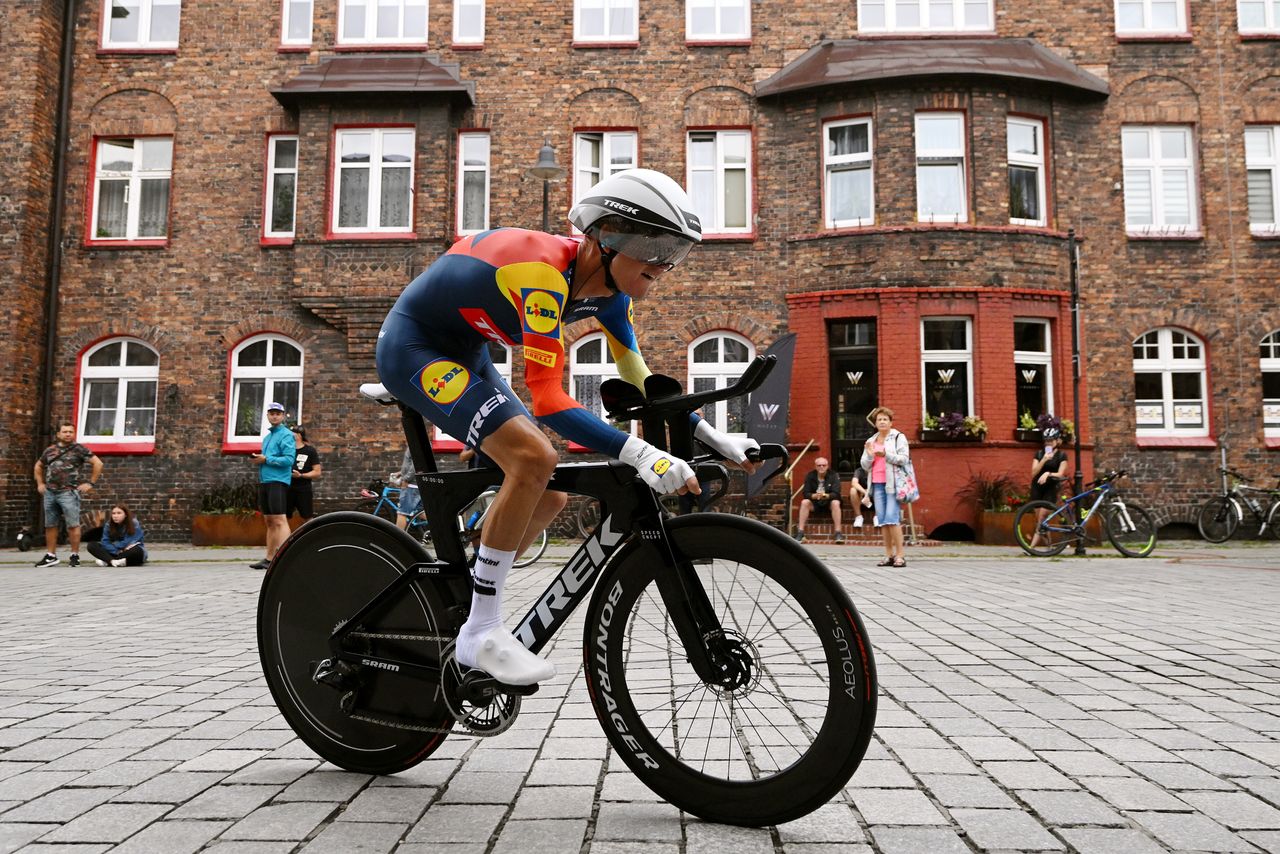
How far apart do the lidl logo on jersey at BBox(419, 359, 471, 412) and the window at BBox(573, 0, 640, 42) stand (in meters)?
18.3

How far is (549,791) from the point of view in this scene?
2.95 metres

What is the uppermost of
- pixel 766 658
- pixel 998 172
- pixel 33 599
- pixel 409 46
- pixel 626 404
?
pixel 409 46

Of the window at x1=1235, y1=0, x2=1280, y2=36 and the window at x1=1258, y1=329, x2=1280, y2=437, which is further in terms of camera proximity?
the window at x1=1235, y1=0, x2=1280, y2=36

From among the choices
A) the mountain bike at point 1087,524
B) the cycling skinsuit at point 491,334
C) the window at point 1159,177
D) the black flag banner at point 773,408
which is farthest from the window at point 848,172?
the cycling skinsuit at point 491,334

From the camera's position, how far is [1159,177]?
19.3 meters

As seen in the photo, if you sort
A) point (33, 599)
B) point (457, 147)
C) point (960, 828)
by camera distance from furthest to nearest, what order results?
point (457, 147), point (33, 599), point (960, 828)

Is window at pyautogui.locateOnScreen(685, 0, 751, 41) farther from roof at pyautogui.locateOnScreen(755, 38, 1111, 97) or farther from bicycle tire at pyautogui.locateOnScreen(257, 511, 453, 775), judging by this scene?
bicycle tire at pyautogui.locateOnScreen(257, 511, 453, 775)

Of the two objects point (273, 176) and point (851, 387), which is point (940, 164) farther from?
point (273, 176)

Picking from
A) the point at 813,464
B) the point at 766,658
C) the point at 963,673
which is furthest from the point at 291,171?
the point at 766,658

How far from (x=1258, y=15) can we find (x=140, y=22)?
875 inches

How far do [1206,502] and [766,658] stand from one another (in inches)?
727

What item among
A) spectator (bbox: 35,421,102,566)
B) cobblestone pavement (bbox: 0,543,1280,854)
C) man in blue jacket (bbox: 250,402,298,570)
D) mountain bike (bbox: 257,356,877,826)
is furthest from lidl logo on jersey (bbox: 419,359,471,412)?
spectator (bbox: 35,421,102,566)

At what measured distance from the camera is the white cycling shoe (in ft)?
8.91

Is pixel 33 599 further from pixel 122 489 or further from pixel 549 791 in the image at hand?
pixel 122 489
